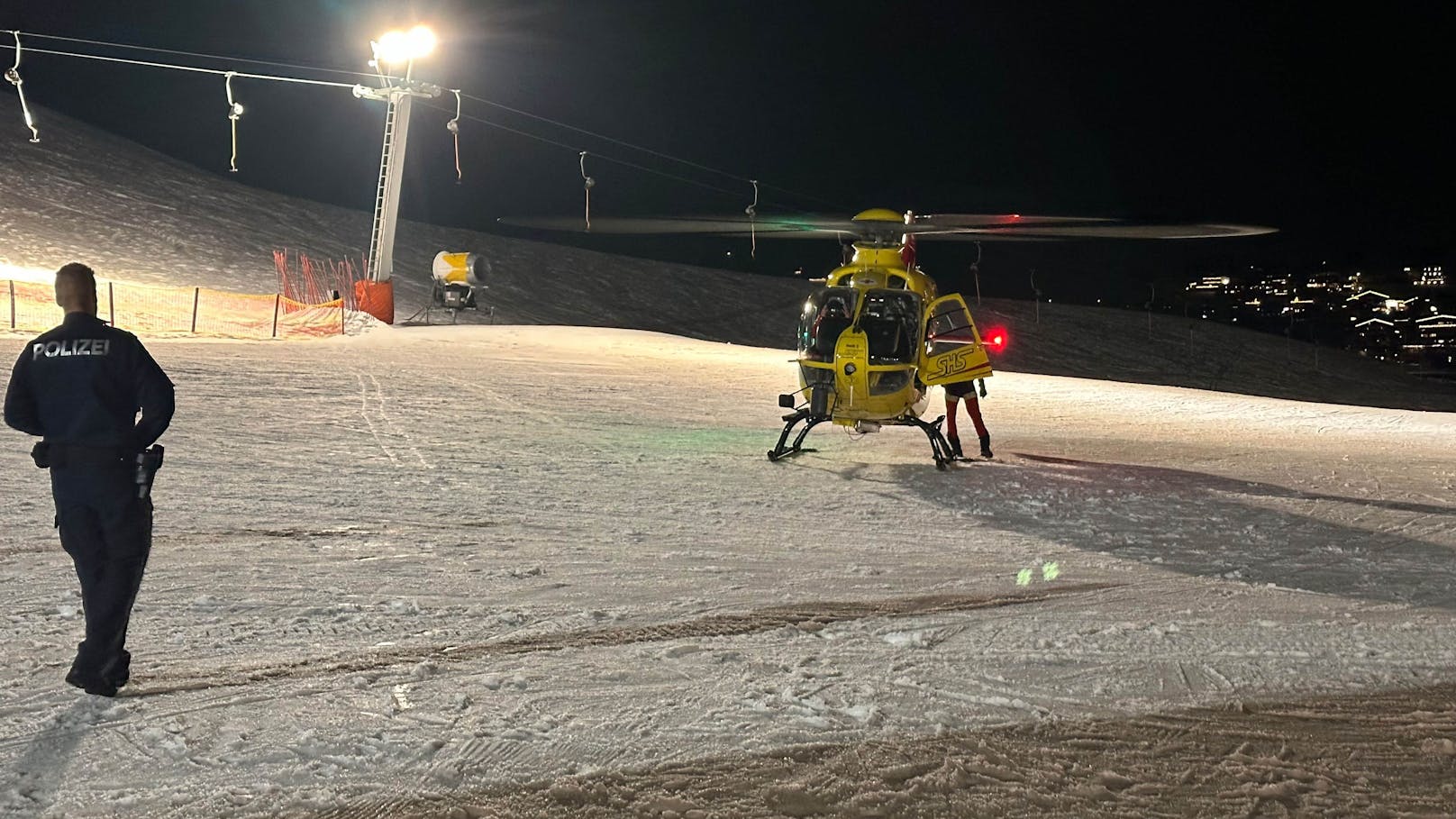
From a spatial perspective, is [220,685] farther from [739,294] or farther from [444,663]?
[739,294]

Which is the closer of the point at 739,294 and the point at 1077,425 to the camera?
the point at 1077,425

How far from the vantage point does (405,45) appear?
27.2 m

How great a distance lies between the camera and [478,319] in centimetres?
4572

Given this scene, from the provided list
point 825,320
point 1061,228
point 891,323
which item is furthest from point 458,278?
point 1061,228

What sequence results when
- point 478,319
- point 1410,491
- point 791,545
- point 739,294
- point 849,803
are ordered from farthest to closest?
point 739,294, point 478,319, point 1410,491, point 791,545, point 849,803

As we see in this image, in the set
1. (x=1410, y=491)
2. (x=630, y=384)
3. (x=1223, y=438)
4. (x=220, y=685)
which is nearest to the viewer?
(x=220, y=685)

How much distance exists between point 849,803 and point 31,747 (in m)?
3.06

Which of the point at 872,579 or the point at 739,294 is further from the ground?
the point at 739,294

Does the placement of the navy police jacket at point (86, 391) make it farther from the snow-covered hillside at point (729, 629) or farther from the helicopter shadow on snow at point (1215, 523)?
the helicopter shadow on snow at point (1215, 523)

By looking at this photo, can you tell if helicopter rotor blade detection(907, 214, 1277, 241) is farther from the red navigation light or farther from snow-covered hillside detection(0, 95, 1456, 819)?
snow-covered hillside detection(0, 95, 1456, 819)

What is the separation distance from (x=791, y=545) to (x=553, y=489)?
2.79 meters

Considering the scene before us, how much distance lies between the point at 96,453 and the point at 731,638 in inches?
121

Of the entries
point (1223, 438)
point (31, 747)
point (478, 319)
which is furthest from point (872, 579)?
point (478, 319)

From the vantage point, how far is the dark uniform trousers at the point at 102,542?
457 cm
